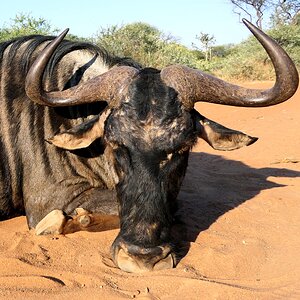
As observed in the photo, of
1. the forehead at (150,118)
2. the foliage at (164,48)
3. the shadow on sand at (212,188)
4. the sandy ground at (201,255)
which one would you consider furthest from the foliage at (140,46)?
the forehead at (150,118)

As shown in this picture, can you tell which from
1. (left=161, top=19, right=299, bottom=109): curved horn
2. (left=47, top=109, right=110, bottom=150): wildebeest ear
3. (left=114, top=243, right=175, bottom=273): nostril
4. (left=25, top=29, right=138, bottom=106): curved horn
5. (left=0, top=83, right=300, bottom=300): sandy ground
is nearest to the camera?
(left=0, top=83, right=300, bottom=300): sandy ground

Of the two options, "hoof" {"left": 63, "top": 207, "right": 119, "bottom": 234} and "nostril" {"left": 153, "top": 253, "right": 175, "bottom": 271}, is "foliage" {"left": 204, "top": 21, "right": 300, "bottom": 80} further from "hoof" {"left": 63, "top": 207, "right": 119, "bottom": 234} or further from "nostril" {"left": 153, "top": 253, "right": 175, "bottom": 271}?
"nostril" {"left": 153, "top": 253, "right": 175, "bottom": 271}

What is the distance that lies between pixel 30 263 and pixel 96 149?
1291mm

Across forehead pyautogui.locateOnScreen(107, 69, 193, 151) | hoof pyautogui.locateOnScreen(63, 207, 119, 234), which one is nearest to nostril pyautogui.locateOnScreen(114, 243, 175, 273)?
forehead pyautogui.locateOnScreen(107, 69, 193, 151)

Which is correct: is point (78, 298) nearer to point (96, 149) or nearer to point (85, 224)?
point (85, 224)

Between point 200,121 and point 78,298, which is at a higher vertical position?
point 200,121

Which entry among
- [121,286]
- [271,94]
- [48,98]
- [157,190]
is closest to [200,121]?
[271,94]

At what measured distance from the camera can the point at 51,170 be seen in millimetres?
4668

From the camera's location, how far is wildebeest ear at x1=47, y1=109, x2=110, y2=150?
423cm

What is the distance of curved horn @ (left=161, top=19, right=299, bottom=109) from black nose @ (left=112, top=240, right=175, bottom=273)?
1184 millimetres

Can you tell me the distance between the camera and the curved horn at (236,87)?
3.92m

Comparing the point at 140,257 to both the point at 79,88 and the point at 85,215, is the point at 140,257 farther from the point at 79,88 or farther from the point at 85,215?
the point at 79,88

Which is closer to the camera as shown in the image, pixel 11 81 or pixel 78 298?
pixel 78 298

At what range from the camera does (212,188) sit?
6.54 metres
